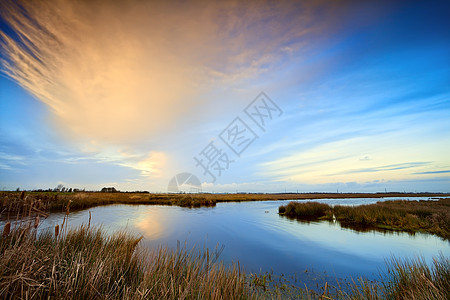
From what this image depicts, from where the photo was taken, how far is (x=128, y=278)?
14.8 feet

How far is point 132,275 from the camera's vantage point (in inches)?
183

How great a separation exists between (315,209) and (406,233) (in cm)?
1134

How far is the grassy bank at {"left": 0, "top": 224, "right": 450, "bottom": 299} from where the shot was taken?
9.89ft

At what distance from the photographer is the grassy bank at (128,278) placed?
3.01 meters

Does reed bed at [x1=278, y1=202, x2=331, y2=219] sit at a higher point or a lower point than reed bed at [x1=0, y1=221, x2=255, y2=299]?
lower

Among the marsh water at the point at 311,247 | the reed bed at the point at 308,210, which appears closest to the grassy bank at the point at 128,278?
the marsh water at the point at 311,247

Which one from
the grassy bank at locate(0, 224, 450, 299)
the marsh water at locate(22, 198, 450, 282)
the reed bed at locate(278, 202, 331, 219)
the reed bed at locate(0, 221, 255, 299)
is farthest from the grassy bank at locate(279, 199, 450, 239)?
the reed bed at locate(0, 221, 255, 299)

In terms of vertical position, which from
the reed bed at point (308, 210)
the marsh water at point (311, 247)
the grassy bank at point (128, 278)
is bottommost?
the marsh water at point (311, 247)

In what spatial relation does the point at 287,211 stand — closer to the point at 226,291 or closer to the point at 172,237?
the point at 172,237

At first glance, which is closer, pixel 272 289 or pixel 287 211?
pixel 272 289

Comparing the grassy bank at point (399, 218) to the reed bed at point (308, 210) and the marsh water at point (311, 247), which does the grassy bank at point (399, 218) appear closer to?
the reed bed at point (308, 210)

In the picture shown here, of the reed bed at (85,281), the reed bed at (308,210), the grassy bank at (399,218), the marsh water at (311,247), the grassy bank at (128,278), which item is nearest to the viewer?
the reed bed at (85,281)

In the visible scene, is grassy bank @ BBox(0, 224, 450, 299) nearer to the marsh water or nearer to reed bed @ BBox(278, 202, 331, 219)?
the marsh water

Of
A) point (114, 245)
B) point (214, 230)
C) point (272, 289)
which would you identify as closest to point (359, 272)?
point (272, 289)
